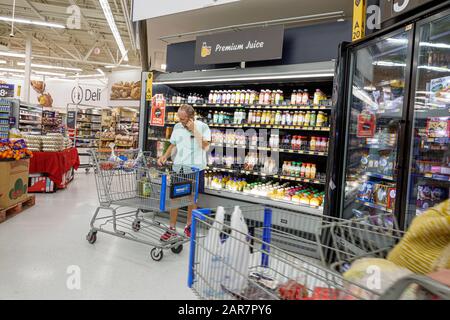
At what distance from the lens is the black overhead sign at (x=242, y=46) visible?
4.11m

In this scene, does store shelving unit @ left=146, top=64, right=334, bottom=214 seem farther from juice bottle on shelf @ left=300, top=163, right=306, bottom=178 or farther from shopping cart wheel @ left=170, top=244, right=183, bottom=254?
shopping cart wheel @ left=170, top=244, right=183, bottom=254

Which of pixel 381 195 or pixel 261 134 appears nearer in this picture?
pixel 381 195

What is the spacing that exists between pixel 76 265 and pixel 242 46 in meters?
3.24

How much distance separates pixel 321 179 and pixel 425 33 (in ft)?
6.32

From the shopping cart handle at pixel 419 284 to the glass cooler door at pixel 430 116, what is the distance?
235cm

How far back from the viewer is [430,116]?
296cm

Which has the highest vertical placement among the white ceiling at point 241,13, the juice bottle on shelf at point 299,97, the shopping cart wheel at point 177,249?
the white ceiling at point 241,13

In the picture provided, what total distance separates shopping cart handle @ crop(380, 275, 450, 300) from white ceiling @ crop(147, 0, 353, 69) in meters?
4.32

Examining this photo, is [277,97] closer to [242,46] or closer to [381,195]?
[242,46]

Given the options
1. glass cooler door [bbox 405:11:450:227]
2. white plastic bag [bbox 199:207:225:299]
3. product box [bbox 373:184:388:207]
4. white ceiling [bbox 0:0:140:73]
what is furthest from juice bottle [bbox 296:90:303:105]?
white ceiling [bbox 0:0:140:73]

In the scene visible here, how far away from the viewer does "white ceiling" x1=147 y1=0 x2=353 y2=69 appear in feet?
14.5

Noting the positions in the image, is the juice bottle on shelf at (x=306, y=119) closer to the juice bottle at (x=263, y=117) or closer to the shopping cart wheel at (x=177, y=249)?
the juice bottle at (x=263, y=117)

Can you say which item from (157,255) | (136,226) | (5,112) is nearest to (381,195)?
(157,255)

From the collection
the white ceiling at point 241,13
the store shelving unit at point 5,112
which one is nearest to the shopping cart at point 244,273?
the white ceiling at point 241,13
